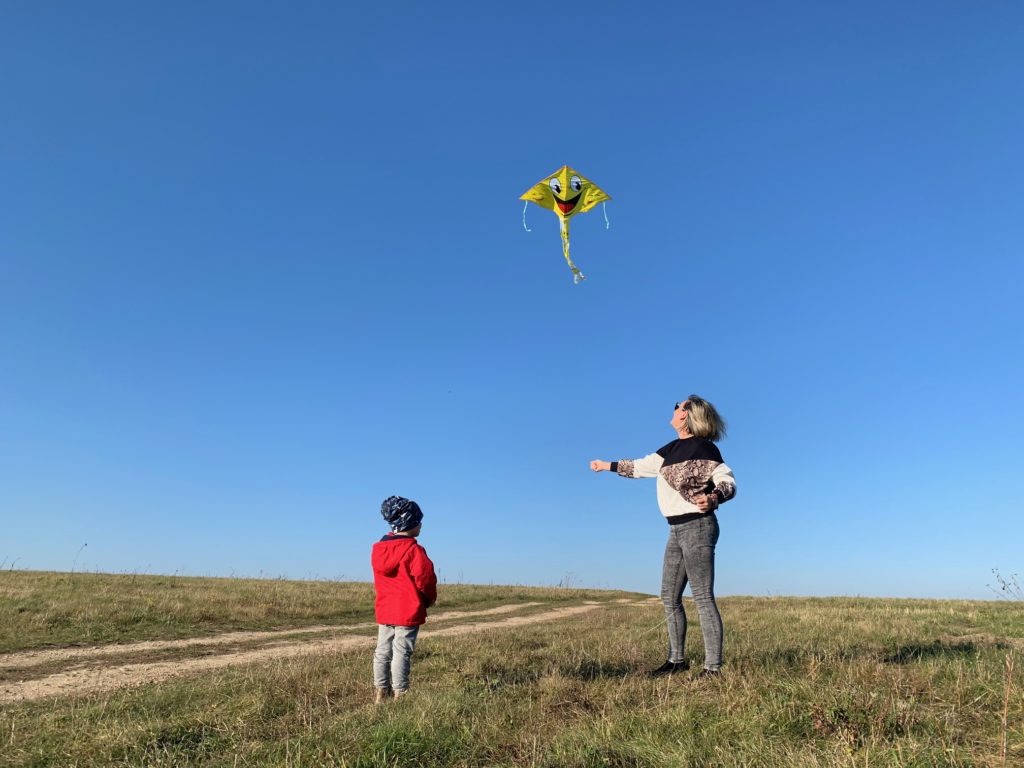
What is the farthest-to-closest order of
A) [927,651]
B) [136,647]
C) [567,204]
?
[567,204] < [136,647] < [927,651]

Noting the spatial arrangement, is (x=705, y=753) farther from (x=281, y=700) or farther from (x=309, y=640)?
(x=309, y=640)

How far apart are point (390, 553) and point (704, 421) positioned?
3223mm

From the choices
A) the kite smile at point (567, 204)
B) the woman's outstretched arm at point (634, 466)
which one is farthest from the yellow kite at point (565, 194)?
the woman's outstretched arm at point (634, 466)

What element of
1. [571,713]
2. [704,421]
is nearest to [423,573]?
[571,713]

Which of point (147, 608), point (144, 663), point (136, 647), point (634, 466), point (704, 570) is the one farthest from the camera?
point (147, 608)

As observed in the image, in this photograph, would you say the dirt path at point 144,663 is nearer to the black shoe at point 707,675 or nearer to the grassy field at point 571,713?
the grassy field at point 571,713

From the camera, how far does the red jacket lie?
6031 millimetres

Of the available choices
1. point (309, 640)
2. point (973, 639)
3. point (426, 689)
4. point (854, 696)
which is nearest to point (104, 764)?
point (426, 689)

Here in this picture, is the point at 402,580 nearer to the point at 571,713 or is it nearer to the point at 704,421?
the point at 571,713

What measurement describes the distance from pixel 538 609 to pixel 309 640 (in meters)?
9.93

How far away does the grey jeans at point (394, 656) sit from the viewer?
5926 millimetres

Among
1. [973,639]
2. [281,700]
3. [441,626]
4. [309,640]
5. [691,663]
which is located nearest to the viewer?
[281,700]

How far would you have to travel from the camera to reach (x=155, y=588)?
1900 centimetres

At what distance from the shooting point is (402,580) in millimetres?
6129
